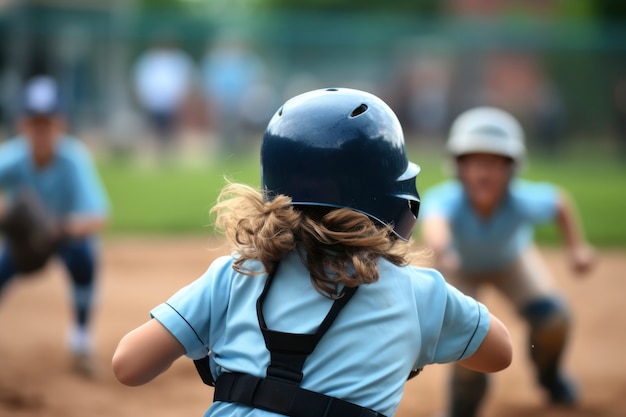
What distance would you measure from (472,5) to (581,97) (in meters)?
17.1

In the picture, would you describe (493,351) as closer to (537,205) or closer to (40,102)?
(537,205)

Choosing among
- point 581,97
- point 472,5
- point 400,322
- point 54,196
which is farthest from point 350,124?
point 472,5

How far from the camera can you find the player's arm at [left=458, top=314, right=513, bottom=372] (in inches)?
88.7

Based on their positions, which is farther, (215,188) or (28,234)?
(215,188)

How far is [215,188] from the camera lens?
45.0 feet

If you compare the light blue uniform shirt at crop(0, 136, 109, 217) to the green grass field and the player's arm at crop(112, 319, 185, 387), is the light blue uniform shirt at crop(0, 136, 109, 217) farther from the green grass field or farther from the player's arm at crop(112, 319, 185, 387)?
the player's arm at crop(112, 319, 185, 387)

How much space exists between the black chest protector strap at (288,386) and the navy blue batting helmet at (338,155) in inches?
12.5

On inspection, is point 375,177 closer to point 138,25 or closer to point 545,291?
point 545,291

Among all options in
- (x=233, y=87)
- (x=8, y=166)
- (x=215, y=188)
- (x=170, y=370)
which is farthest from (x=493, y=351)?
(x=233, y=87)

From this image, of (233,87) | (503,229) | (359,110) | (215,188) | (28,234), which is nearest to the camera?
(359,110)

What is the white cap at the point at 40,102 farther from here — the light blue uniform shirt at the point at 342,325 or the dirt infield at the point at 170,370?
the light blue uniform shirt at the point at 342,325

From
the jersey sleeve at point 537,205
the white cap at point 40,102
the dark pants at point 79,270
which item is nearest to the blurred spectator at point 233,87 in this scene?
the white cap at point 40,102

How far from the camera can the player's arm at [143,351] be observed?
82.4 inches

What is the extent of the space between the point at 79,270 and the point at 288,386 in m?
3.48
